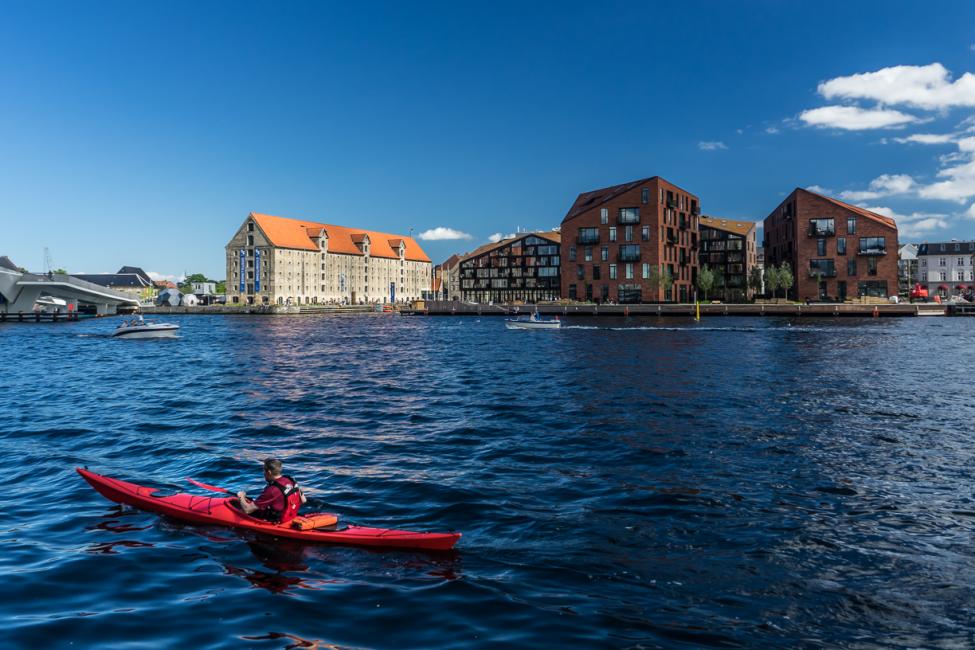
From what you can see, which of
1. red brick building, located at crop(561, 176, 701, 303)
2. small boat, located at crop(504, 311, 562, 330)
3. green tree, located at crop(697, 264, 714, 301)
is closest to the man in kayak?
small boat, located at crop(504, 311, 562, 330)

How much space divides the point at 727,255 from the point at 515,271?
50910 mm

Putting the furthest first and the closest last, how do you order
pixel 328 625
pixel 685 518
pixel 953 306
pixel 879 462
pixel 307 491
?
pixel 953 306, pixel 879 462, pixel 307 491, pixel 685 518, pixel 328 625

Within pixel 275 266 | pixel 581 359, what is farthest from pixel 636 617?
pixel 275 266

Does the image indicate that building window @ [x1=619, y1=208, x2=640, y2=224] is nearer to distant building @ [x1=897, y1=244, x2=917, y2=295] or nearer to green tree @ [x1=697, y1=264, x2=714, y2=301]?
green tree @ [x1=697, y1=264, x2=714, y2=301]

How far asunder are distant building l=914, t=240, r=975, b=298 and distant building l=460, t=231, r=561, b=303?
95.8 m

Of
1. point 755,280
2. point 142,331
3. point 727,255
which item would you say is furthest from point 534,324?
point 727,255

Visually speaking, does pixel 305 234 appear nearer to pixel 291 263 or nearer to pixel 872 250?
pixel 291 263

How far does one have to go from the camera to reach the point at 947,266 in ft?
544

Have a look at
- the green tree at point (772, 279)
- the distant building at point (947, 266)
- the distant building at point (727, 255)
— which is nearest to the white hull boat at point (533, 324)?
the green tree at point (772, 279)

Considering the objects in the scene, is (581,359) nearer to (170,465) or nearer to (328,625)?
(170,465)

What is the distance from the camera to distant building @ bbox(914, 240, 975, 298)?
163375 mm

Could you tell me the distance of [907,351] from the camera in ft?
150

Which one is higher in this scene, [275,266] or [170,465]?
[275,266]

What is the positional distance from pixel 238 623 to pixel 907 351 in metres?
49.5
